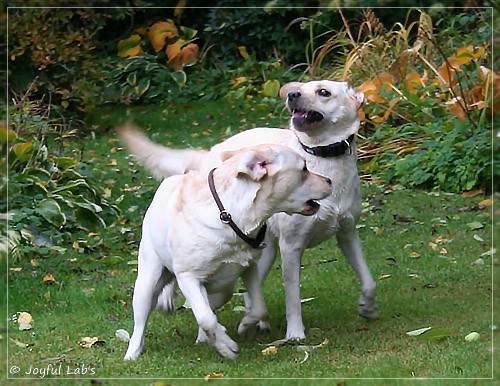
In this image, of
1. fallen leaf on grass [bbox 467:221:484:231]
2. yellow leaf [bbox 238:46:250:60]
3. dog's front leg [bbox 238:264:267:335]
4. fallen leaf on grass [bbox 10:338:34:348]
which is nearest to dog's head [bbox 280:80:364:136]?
dog's front leg [bbox 238:264:267:335]

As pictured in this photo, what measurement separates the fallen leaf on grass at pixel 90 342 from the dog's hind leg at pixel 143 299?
0.37m

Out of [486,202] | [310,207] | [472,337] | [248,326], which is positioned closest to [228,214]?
[310,207]

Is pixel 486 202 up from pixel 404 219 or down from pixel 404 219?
down

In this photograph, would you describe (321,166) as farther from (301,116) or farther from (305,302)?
(305,302)

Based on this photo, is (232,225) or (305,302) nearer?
(232,225)

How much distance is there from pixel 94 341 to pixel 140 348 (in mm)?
447

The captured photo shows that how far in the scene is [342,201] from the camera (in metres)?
5.56

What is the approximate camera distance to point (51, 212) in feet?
26.2

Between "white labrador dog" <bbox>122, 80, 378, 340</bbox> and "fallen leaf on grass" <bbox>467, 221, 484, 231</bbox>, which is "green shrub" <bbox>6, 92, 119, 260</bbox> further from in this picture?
"fallen leaf on grass" <bbox>467, 221, 484, 231</bbox>

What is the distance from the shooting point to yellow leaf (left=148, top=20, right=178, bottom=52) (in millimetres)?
9664

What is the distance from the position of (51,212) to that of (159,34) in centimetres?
266

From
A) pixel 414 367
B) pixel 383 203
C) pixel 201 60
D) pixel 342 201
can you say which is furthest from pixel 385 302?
pixel 201 60

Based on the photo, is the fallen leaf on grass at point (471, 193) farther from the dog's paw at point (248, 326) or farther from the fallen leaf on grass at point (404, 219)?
the dog's paw at point (248, 326)
